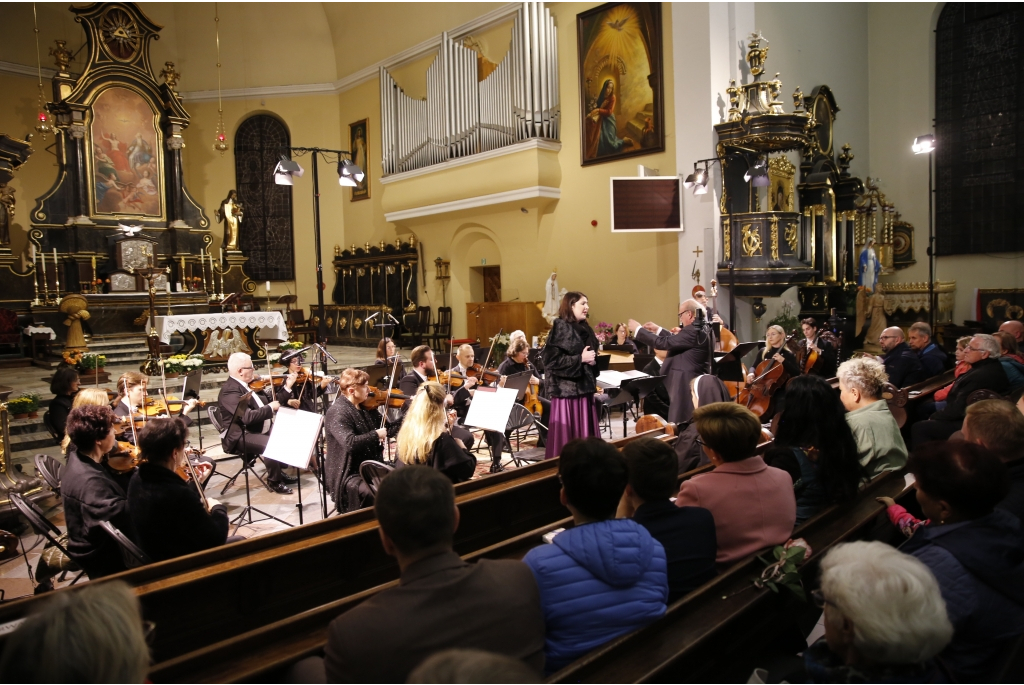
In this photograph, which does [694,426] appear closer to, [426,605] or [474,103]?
[426,605]

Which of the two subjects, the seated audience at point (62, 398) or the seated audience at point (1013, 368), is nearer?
the seated audience at point (1013, 368)

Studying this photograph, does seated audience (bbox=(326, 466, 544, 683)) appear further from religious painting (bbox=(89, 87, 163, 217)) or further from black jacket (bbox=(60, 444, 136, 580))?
A: religious painting (bbox=(89, 87, 163, 217))

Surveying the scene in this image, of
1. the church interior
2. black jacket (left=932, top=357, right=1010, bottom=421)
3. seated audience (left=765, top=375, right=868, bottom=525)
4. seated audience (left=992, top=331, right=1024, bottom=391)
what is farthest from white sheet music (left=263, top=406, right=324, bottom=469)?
seated audience (left=992, top=331, right=1024, bottom=391)

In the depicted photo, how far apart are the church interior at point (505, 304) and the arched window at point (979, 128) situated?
64 millimetres

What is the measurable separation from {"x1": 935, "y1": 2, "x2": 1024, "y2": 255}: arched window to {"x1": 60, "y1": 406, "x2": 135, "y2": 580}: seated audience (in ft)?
49.2

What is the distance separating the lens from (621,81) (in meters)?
12.0

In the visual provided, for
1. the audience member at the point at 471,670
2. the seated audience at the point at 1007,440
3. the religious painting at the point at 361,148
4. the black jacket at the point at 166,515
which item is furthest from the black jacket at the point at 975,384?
the religious painting at the point at 361,148

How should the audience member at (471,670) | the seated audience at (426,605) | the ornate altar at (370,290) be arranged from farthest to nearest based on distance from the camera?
the ornate altar at (370,290) < the seated audience at (426,605) < the audience member at (471,670)

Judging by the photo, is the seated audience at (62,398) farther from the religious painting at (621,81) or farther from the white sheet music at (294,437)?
the religious painting at (621,81)

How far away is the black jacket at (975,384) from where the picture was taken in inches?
189

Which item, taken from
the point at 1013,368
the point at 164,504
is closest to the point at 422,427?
the point at 164,504

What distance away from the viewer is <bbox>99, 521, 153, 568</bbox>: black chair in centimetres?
292

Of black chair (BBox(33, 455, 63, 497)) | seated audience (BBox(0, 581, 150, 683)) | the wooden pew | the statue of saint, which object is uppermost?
the statue of saint

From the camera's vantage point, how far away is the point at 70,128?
13875 millimetres
